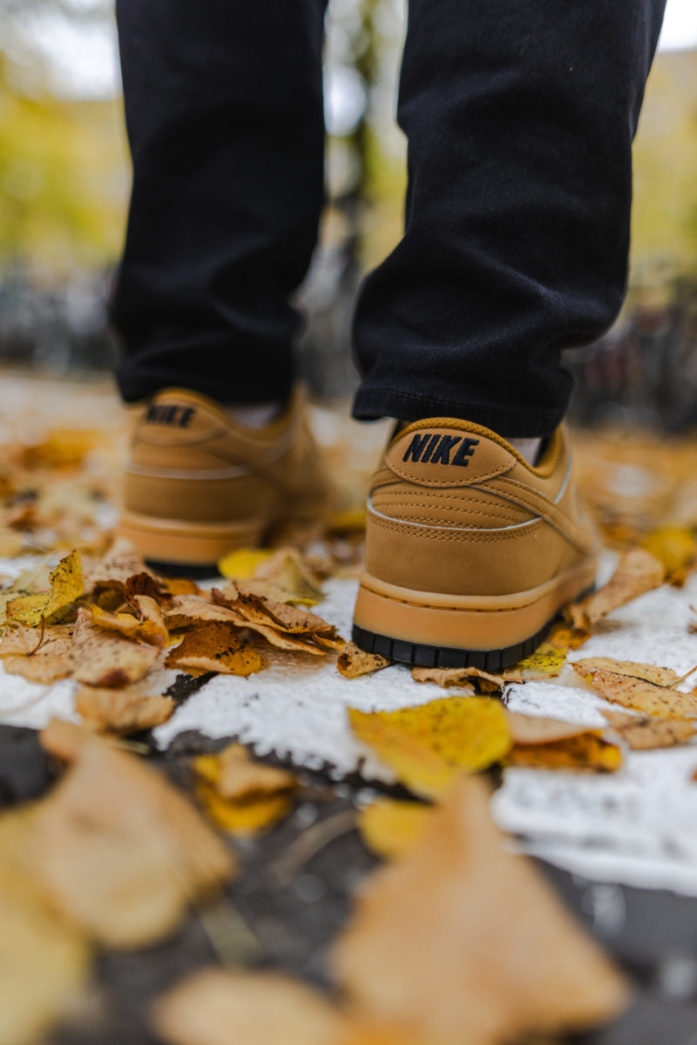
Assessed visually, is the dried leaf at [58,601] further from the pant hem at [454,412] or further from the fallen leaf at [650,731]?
the fallen leaf at [650,731]

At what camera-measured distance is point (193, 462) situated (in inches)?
51.6

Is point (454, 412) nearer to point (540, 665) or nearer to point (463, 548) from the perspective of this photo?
point (463, 548)

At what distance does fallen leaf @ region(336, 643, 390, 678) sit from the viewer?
935 mm

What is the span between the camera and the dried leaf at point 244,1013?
0.43 m

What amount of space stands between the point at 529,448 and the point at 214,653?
59cm

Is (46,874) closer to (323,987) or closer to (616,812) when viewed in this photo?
(323,987)

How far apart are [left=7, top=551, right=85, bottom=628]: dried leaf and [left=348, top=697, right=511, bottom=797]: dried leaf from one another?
0.46 meters

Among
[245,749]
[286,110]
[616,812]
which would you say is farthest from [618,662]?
[286,110]

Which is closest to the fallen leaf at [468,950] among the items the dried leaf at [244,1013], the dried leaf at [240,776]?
the dried leaf at [244,1013]

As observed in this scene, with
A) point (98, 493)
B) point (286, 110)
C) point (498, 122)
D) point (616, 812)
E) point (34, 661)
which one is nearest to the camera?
point (616, 812)

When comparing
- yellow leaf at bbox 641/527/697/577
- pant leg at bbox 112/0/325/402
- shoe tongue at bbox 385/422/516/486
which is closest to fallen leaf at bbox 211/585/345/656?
shoe tongue at bbox 385/422/516/486

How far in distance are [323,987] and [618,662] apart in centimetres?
67

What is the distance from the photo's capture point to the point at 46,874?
0.51 meters

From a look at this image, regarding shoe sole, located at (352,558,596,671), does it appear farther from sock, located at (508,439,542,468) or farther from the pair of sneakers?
sock, located at (508,439,542,468)
